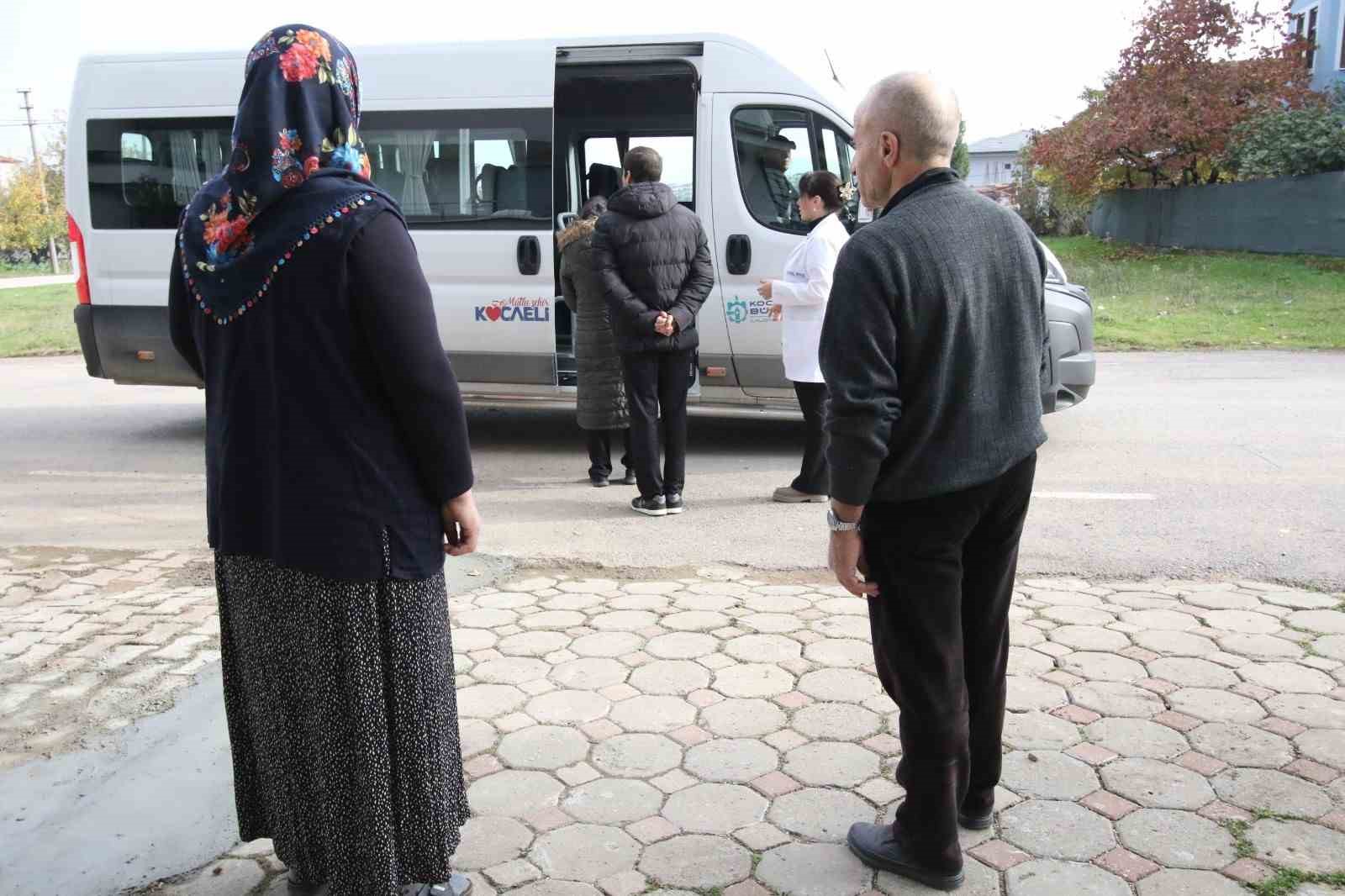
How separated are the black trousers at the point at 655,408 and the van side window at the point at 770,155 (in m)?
1.73

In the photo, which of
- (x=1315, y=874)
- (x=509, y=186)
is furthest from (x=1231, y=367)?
Result: (x=1315, y=874)

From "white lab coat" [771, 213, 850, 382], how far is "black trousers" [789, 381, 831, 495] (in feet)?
0.33

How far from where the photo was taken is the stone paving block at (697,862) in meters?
2.84

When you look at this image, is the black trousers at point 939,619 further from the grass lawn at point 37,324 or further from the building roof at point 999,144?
the building roof at point 999,144

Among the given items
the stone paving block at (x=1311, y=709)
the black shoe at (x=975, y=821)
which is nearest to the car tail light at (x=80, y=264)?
the black shoe at (x=975, y=821)

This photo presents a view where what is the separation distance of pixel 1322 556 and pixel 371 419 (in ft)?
15.4

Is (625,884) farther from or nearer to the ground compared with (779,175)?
nearer to the ground

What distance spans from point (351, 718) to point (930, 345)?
1487 millimetres

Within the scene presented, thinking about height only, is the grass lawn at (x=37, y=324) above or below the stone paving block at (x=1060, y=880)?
above

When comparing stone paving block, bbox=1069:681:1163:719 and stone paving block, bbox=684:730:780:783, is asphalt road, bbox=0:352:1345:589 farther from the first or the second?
stone paving block, bbox=684:730:780:783

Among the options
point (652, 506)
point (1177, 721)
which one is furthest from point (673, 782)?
point (652, 506)

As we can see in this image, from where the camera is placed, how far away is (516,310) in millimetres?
7969

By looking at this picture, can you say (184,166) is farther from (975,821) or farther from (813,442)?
(975,821)

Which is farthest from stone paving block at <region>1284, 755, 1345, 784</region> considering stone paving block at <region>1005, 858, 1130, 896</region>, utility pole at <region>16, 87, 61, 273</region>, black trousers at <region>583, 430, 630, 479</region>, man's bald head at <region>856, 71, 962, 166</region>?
utility pole at <region>16, 87, 61, 273</region>
